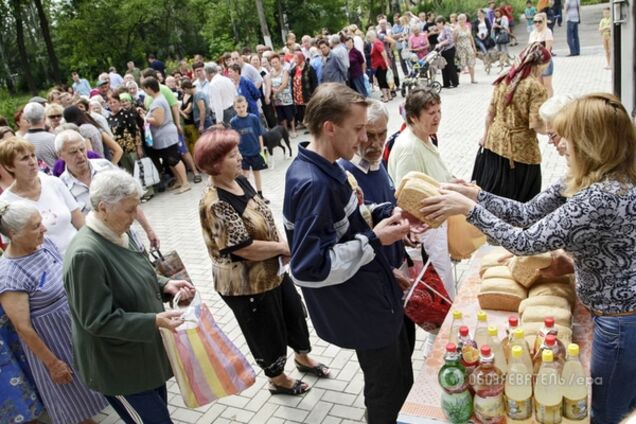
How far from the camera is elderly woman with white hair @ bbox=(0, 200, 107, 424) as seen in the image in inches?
124

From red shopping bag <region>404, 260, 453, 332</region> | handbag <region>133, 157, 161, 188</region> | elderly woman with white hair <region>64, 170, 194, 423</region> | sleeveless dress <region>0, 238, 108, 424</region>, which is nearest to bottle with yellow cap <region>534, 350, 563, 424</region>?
red shopping bag <region>404, 260, 453, 332</region>

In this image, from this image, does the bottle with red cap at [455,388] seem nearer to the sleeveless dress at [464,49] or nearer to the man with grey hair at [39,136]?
the man with grey hair at [39,136]

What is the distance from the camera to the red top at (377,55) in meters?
14.0

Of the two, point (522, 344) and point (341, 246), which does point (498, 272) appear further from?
point (341, 246)

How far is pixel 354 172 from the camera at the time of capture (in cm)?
335

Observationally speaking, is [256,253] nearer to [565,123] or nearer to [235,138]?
[235,138]

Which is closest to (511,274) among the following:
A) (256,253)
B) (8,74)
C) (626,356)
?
(626,356)

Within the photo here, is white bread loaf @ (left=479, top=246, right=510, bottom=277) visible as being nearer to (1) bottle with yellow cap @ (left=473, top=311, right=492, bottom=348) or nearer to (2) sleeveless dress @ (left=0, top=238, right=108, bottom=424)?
(1) bottle with yellow cap @ (left=473, top=311, right=492, bottom=348)

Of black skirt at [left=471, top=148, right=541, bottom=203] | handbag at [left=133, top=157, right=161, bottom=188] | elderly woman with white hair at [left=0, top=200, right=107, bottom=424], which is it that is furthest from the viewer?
handbag at [left=133, top=157, right=161, bottom=188]

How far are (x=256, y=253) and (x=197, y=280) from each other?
318 cm

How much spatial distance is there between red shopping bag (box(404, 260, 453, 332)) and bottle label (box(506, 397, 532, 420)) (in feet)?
3.98

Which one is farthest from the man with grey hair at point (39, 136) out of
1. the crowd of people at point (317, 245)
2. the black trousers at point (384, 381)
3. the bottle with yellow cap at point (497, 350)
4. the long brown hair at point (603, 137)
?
the long brown hair at point (603, 137)

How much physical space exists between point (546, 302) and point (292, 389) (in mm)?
2085

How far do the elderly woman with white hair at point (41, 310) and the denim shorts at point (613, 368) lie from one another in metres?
3.05
